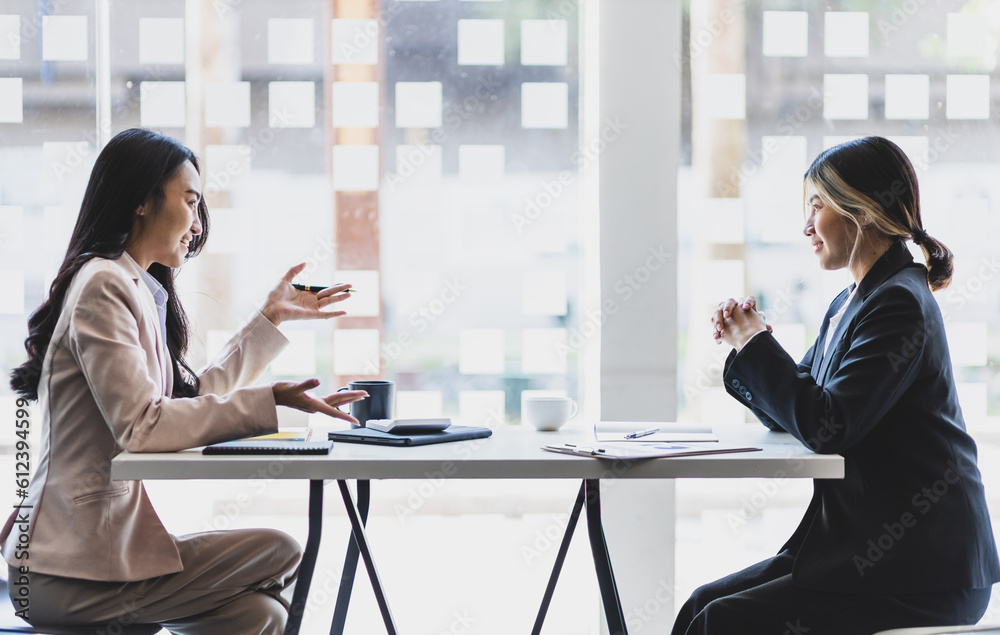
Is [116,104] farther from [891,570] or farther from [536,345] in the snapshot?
[891,570]

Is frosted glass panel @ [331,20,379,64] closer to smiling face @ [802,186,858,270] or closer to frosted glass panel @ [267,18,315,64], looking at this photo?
frosted glass panel @ [267,18,315,64]

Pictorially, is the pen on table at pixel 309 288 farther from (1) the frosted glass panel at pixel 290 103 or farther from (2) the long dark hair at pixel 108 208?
(1) the frosted glass panel at pixel 290 103

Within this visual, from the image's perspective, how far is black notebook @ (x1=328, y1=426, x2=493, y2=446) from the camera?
1.63 metres

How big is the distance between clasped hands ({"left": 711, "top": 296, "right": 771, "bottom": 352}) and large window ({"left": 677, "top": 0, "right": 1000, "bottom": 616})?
0.90m

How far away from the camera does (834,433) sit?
1514 mm

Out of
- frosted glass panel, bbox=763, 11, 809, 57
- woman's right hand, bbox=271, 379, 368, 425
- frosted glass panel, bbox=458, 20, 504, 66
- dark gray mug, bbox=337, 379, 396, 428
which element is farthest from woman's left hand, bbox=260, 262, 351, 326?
frosted glass panel, bbox=763, 11, 809, 57

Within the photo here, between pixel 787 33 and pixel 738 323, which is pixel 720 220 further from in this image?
pixel 738 323

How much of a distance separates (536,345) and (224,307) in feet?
3.33

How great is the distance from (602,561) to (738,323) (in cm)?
57

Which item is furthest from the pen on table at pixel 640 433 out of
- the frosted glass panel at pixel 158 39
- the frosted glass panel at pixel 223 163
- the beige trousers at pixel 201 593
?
the frosted glass panel at pixel 158 39

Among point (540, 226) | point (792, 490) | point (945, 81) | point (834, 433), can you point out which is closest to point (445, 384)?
point (540, 226)

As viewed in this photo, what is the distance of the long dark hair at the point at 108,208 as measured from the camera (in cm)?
165

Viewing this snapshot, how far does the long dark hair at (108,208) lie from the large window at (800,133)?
5.30ft

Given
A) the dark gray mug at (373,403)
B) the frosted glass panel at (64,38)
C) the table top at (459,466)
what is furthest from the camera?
the frosted glass panel at (64,38)
